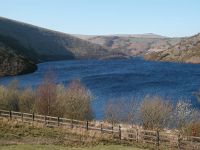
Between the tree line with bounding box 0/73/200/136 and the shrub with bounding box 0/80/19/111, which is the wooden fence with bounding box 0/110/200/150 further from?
the shrub with bounding box 0/80/19/111

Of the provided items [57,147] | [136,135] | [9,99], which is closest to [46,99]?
[9,99]

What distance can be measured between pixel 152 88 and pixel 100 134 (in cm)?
7608

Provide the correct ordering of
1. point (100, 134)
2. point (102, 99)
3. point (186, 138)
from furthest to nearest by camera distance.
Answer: point (102, 99), point (100, 134), point (186, 138)

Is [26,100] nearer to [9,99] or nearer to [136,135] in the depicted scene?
[9,99]

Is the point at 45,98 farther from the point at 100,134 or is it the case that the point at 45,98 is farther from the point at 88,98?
the point at 100,134

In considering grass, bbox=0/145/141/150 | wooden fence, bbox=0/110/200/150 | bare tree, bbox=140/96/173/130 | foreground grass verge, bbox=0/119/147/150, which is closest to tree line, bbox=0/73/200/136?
bare tree, bbox=140/96/173/130

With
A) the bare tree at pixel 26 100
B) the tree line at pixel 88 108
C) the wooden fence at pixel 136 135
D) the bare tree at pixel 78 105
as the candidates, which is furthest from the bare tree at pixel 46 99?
the wooden fence at pixel 136 135

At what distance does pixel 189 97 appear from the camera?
336 feet

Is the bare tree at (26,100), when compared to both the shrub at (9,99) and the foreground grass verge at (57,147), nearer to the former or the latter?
→ the shrub at (9,99)

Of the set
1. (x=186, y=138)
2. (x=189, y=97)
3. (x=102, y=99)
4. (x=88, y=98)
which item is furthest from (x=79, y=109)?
(x=189, y=97)

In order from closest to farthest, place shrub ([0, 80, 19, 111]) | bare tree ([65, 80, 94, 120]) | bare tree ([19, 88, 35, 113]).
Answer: bare tree ([65, 80, 94, 120]) < shrub ([0, 80, 19, 111]) < bare tree ([19, 88, 35, 113])

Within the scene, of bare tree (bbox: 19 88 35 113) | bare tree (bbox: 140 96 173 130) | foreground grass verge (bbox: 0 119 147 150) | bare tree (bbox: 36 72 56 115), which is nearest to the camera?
foreground grass verge (bbox: 0 119 147 150)

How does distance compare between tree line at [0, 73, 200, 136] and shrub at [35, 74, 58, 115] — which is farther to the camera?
shrub at [35, 74, 58, 115]

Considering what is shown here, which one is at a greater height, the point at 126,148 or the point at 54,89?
the point at 54,89
